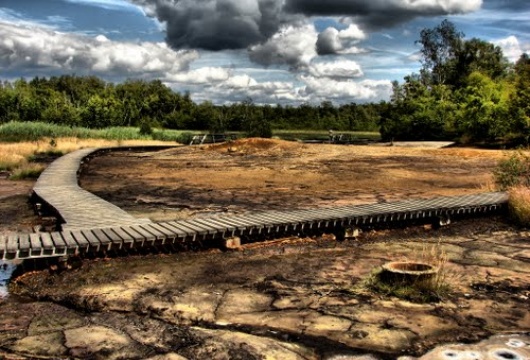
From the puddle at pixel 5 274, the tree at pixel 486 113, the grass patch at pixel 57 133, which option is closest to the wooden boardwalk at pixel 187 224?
the puddle at pixel 5 274

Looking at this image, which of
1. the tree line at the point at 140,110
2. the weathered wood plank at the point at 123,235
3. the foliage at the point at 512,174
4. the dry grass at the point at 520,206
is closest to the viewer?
the weathered wood plank at the point at 123,235

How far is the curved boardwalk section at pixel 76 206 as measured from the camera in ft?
24.2

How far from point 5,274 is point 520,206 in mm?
7317

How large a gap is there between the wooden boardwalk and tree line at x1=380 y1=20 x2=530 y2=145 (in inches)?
846

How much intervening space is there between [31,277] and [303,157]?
61.7 feet

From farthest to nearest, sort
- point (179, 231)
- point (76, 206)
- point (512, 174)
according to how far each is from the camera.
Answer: point (512, 174) < point (76, 206) < point (179, 231)

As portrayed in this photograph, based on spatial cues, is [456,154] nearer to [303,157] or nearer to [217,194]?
[303,157]

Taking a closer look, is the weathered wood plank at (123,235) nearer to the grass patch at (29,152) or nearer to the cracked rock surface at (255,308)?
the cracked rock surface at (255,308)

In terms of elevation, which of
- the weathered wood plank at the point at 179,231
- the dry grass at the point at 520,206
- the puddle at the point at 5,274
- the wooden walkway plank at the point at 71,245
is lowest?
the puddle at the point at 5,274

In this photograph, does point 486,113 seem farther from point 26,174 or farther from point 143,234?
point 143,234

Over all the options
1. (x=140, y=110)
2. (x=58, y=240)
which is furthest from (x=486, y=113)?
(x=140, y=110)

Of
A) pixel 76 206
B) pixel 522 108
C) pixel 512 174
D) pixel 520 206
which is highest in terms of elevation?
pixel 522 108

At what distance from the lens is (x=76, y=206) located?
8.91m

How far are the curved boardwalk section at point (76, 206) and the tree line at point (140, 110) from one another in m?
48.2
